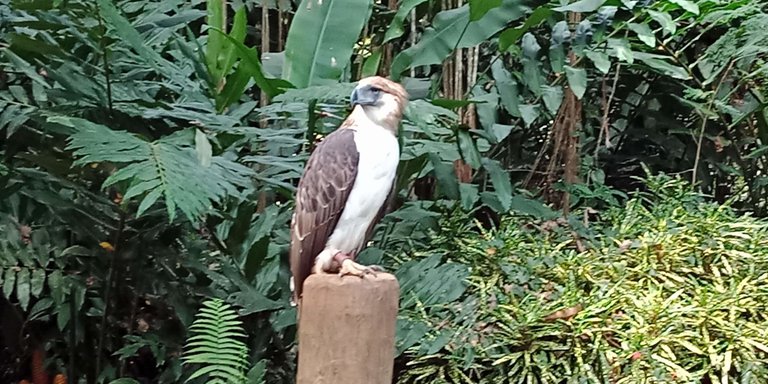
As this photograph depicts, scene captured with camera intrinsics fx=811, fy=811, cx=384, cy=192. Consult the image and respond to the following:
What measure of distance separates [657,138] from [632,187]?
0.81ft

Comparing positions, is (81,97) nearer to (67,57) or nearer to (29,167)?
(67,57)

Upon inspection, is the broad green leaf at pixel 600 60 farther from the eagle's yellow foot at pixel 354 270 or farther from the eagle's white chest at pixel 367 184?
the eagle's yellow foot at pixel 354 270

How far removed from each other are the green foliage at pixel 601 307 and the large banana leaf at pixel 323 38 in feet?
1.93

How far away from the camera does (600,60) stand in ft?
7.49

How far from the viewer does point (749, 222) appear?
254 centimetres

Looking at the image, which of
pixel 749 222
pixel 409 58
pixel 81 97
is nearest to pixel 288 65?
pixel 409 58

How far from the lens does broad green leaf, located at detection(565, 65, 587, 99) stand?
2248mm

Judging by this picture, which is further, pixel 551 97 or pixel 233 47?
pixel 551 97

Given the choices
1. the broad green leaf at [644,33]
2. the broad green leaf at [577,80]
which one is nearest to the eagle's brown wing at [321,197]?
the broad green leaf at [577,80]

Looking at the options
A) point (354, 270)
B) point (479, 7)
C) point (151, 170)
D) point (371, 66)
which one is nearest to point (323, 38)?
point (371, 66)

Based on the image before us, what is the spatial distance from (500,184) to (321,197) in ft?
2.58

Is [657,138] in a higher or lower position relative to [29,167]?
Result: lower

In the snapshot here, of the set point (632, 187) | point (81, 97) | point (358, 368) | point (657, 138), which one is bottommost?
point (632, 187)

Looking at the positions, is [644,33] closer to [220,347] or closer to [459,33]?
[459,33]
